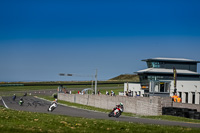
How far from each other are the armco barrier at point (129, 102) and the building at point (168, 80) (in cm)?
790

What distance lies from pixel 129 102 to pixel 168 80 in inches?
1201

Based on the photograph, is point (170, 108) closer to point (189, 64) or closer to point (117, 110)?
point (117, 110)

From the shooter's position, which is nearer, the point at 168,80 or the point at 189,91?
the point at 189,91

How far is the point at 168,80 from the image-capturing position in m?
71.8

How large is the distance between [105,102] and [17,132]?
38.7 m

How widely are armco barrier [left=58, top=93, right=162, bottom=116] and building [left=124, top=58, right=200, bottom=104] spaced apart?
7.90m


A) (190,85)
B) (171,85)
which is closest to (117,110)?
(190,85)

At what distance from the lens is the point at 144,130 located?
15.9 meters

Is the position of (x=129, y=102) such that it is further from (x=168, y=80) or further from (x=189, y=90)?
(x=168, y=80)

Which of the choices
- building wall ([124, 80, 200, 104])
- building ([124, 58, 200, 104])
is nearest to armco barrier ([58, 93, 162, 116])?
building ([124, 58, 200, 104])

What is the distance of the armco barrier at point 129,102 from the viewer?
35.0 metres

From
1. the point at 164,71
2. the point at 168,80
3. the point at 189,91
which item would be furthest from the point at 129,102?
the point at 164,71

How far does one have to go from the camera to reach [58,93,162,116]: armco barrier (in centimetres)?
3500

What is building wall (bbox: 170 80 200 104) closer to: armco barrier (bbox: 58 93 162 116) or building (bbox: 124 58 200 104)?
building (bbox: 124 58 200 104)
